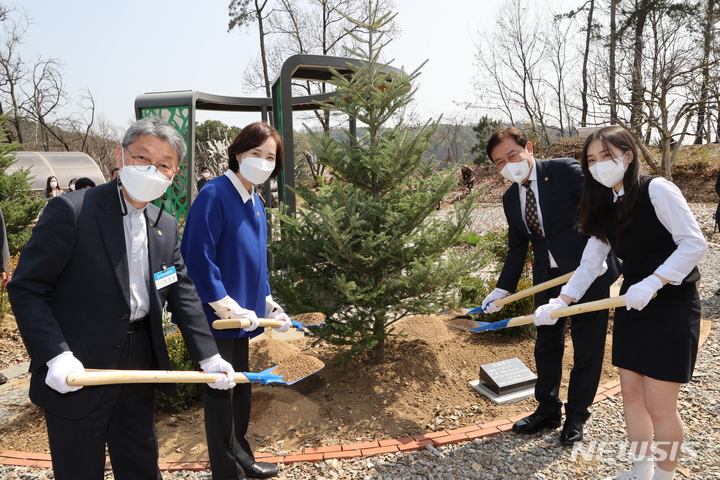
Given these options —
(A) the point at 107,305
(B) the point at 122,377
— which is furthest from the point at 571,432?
(A) the point at 107,305

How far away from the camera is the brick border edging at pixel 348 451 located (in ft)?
9.75

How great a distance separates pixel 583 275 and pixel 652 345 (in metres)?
0.56

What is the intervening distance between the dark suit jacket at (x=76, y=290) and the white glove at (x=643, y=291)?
2182mm

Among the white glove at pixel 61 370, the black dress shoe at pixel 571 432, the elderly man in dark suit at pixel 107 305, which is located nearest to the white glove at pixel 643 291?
the black dress shoe at pixel 571 432

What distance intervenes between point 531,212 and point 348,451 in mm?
2011

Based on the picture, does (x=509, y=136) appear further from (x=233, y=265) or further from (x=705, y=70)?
(x=705, y=70)

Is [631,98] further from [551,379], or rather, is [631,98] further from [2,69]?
[2,69]

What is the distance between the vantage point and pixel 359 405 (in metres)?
3.62

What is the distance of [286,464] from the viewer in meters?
2.95

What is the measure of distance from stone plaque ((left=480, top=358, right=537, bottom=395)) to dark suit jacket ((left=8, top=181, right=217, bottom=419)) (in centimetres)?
271

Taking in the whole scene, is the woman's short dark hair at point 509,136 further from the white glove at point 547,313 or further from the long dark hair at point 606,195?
the white glove at point 547,313

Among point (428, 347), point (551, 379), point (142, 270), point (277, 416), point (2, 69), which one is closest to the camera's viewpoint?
point (142, 270)

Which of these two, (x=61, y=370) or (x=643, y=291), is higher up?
(x=643, y=291)

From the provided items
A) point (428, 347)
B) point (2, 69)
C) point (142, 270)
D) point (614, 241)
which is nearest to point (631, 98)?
point (428, 347)
